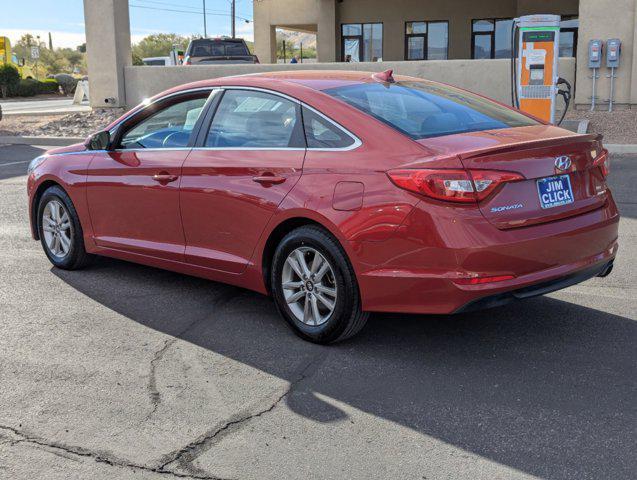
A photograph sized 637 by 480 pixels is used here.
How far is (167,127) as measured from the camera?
5.92 m

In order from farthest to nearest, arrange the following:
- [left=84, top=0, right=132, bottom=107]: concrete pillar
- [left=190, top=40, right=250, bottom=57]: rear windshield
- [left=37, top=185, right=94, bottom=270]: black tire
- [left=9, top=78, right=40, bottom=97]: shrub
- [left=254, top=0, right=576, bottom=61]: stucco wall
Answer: [left=9, top=78, right=40, bottom=97]: shrub
[left=254, top=0, right=576, bottom=61]: stucco wall
[left=190, top=40, right=250, bottom=57]: rear windshield
[left=84, top=0, right=132, bottom=107]: concrete pillar
[left=37, top=185, right=94, bottom=270]: black tire

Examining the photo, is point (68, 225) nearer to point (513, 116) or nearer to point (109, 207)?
point (109, 207)

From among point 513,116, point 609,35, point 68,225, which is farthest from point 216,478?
point 609,35

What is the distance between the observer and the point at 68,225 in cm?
666

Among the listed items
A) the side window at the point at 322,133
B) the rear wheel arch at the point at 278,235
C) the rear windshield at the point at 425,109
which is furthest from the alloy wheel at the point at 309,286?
the rear windshield at the point at 425,109

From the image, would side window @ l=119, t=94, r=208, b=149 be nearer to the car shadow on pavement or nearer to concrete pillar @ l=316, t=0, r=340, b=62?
the car shadow on pavement

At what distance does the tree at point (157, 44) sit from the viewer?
11228 cm

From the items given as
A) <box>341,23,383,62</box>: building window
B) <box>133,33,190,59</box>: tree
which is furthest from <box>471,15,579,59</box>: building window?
<box>133,33,190,59</box>: tree

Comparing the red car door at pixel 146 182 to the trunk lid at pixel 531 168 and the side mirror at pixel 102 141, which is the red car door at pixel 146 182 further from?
the trunk lid at pixel 531 168

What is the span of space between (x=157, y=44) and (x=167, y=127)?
11501 centimetres

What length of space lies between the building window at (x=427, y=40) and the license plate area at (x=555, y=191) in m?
30.9

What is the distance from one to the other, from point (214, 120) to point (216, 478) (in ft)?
9.30

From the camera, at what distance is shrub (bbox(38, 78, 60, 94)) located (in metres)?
51.1

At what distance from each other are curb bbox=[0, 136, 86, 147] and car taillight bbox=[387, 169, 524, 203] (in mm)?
15596
